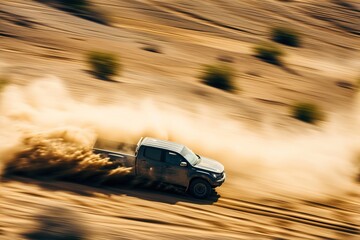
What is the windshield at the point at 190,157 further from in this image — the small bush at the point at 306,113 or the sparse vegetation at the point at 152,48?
the sparse vegetation at the point at 152,48

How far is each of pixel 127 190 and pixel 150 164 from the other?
0.89 metres

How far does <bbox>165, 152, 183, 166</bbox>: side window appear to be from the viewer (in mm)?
14578

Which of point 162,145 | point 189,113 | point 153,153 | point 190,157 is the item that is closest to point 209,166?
point 190,157

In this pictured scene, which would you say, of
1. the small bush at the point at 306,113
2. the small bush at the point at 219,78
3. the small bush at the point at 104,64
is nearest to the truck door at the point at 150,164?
the small bush at the point at 104,64

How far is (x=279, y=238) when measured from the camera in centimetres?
1314

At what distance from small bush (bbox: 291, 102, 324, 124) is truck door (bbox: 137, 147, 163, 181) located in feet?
28.8

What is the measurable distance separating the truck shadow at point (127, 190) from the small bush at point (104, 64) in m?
8.04

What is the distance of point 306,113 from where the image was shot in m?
21.6

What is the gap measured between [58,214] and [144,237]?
197 centimetres

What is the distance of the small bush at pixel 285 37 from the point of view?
2969 centimetres

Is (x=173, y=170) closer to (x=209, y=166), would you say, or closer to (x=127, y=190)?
(x=209, y=166)

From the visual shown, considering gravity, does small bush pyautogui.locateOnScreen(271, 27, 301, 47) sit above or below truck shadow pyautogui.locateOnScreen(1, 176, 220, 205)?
above

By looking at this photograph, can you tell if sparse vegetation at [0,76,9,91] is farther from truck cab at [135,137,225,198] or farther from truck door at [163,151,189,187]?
truck door at [163,151,189,187]

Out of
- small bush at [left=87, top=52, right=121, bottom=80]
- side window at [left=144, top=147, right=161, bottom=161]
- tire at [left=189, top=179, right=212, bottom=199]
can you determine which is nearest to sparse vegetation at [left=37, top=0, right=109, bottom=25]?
small bush at [left=87, top=52, right=121, bottom=80]
